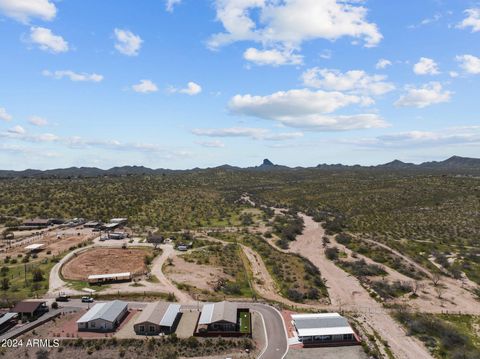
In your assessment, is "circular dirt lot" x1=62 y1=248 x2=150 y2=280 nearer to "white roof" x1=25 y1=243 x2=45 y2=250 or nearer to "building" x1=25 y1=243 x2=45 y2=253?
"building" x1=25 y1=243 x2=45 y2=253

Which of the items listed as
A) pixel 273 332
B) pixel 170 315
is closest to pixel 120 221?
pixel 170 315

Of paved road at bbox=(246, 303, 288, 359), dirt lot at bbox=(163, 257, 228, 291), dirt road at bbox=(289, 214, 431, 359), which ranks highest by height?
dirt lot at bbox=(163, 257, 228, 291)

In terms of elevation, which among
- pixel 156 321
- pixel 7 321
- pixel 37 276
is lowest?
pixel 7 321

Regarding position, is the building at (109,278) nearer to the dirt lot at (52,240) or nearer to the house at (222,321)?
the house at (222,321)

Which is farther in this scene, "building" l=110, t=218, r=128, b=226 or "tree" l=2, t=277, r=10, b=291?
"building" l=110, t=218, r=128, b=226

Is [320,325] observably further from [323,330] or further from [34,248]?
Result: [34,248]

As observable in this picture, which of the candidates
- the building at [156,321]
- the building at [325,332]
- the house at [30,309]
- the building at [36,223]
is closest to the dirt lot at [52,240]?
the building at [36,223]

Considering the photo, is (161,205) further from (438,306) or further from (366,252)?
(438,306)

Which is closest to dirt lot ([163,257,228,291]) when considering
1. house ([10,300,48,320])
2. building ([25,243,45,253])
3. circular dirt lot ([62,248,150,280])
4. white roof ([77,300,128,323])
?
circular dirt lot ([62,248,150,280])
